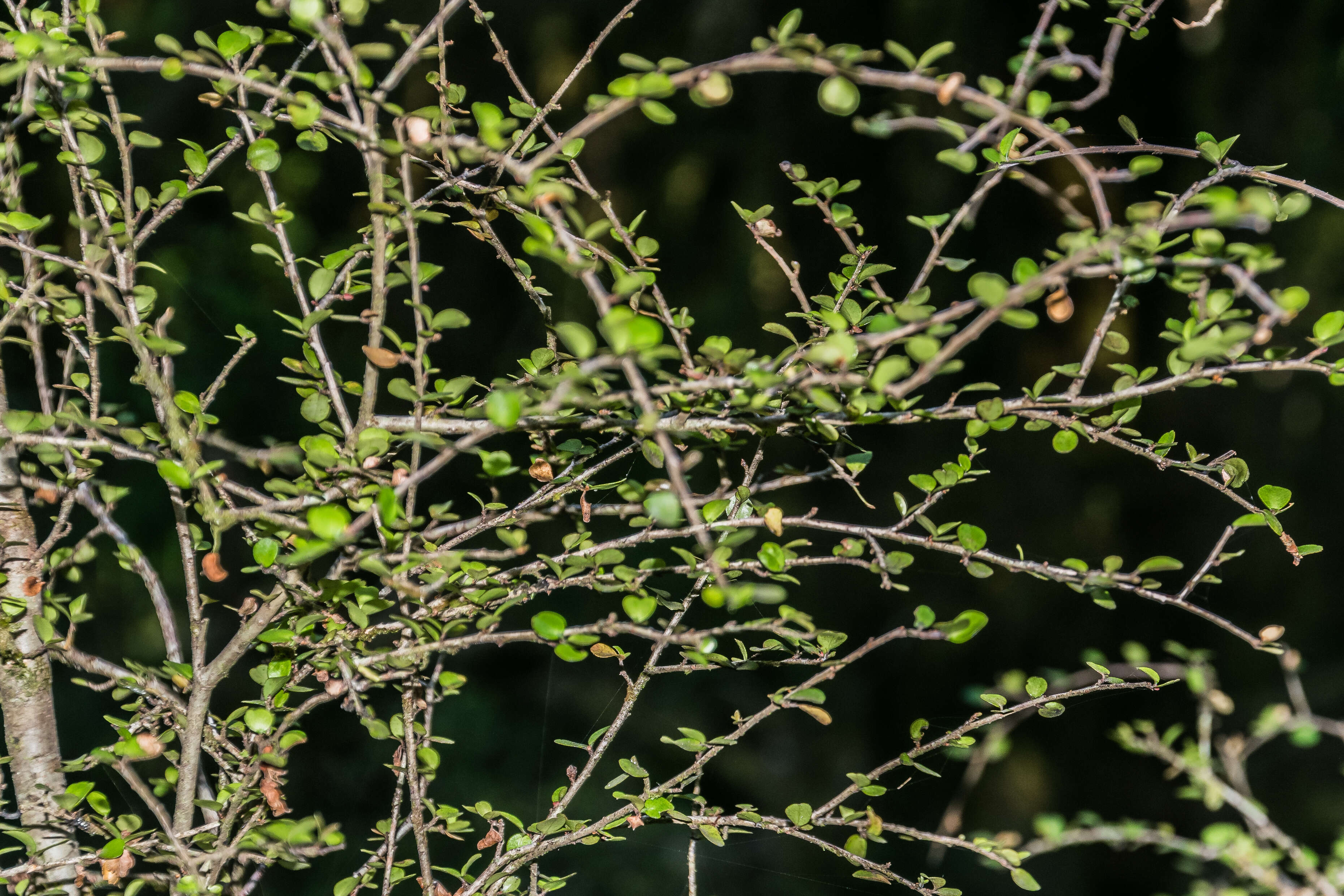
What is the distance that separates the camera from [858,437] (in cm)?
153

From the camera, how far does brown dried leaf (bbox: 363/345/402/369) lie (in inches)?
26.9

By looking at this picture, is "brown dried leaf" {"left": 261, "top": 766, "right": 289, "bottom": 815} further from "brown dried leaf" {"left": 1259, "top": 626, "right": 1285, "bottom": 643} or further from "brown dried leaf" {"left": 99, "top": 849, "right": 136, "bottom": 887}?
"brown dried leaf" {"left": 1259, "top": 626, "right": 1285, "bottom": 643}

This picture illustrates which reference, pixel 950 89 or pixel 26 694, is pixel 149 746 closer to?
pixel 26 694

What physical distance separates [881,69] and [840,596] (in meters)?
1.11

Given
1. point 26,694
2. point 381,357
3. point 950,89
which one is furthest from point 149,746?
point 950,89

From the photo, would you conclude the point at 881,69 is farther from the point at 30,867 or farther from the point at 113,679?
the point at 30,867

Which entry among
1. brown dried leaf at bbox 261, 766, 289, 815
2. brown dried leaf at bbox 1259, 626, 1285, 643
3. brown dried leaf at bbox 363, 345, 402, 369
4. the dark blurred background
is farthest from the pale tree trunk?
brown dried leaf at bbox 1259, 626, 1285, 643

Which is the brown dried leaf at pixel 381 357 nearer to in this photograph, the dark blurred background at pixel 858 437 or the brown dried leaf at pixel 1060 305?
the brown dried leaf at pixel 1060 305

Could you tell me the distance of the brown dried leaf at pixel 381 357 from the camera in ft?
2.24

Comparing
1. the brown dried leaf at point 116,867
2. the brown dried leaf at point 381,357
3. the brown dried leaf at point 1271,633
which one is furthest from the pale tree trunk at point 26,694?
the brown dried leaf at point 1271,633

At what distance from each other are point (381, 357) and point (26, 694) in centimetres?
71

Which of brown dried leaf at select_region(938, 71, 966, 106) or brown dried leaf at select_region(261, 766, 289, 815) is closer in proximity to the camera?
brown dried leaf at select_region(938, 71, 966, 106)

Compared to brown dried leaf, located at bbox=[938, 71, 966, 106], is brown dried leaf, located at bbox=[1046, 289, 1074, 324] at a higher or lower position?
lower

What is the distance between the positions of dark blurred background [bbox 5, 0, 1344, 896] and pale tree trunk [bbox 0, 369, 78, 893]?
75cm
